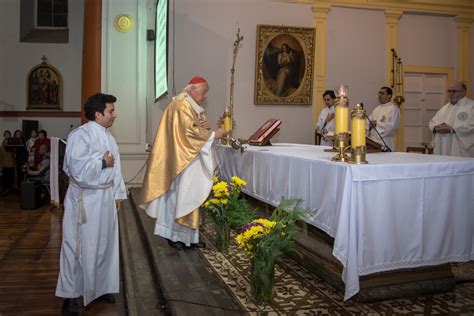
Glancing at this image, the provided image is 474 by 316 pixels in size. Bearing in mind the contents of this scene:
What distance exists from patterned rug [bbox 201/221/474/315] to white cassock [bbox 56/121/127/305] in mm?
936

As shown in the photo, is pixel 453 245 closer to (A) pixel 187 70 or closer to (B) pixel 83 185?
(B) pixel 83 185

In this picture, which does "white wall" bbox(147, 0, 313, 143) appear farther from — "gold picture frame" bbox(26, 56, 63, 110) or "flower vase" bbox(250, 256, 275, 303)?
"gold picture frame" bbox(26, 56, 63, 110)

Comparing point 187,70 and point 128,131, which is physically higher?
point 187,70

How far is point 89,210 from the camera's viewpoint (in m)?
2.96

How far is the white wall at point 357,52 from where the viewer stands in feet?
28.7

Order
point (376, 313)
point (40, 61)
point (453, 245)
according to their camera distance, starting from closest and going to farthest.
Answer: point (376, 313), point (453, 245), point (40, 61)

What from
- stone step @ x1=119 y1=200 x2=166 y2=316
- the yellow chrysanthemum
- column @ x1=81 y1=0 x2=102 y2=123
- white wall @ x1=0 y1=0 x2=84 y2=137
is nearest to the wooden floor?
stone step @ x1=119 y1=200 x2=166 y2=316

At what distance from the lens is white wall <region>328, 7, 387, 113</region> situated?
8.74 meters

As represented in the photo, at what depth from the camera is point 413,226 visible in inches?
107

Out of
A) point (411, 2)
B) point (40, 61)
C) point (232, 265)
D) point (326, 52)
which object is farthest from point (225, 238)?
point (40, 61)

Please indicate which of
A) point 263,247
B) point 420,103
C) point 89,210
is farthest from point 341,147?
point 420,103

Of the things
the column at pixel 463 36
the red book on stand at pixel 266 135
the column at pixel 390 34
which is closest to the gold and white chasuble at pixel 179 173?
the red book on stand at pixel 266 135

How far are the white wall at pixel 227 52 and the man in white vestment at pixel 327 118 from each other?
0.73 metres

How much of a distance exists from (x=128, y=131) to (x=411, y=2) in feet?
20.6
